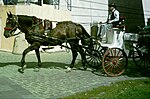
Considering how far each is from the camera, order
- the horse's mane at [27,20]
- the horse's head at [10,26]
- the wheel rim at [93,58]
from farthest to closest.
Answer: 1. the wheel rim at [93,58]
2. the horse's mane at [27,20]
3. the horse's head at [10,26]

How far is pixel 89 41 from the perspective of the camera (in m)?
12.4

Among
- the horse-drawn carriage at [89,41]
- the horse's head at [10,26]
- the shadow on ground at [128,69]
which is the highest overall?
the horse's head at [10,26]

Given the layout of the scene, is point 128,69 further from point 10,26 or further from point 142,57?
point 10,26

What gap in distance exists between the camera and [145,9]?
21938 mm

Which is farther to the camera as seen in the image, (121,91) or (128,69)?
(128,69)

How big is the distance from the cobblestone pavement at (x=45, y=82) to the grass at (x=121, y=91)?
0.45 m

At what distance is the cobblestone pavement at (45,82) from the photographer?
8841 millimetres

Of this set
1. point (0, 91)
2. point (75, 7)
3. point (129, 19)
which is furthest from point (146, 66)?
point (129, 19)

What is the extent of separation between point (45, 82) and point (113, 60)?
2709 millimetres

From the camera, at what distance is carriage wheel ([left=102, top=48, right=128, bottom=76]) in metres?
11.5

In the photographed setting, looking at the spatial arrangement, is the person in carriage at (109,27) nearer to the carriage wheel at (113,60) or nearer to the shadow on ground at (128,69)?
the carriage wheel at (113,60)

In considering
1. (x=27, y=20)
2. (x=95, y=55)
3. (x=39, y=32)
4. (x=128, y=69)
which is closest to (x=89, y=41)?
(x=95, y=55)

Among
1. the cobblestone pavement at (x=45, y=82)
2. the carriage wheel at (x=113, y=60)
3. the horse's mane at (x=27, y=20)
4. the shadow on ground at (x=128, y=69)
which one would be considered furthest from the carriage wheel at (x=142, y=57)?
the horse's mane at (x=27, y=20)

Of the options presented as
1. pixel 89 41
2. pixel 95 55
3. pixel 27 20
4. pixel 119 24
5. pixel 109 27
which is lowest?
pixel 95 55
